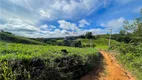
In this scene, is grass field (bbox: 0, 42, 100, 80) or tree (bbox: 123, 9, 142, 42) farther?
tree (bbox: 123, 9, 142, 42)

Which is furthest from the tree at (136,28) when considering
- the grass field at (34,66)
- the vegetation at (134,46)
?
the grass field at (34,66)

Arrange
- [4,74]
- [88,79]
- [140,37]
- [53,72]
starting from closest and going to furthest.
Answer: [4,74] < [53,72] < [88,79] < [140,37]

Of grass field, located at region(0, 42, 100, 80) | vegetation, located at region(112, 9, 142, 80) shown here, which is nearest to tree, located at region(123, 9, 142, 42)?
vegetation, located at region(112, 9, 142, 80)

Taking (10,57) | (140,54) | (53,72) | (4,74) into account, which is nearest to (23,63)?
(10,57)

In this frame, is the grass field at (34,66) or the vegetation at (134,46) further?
the vegetation at (134,46)

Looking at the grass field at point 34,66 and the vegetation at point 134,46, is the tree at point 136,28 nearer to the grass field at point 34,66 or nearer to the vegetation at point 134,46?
the vegetation at point 134,46

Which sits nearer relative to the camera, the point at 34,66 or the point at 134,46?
the point at 34,66

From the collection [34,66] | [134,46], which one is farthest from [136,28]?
[34,66]

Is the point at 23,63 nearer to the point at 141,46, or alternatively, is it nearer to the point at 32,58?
the point at 32,58

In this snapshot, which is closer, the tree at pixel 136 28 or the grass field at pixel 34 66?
the grass field at pixel 34 66

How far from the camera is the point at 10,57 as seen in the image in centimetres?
500

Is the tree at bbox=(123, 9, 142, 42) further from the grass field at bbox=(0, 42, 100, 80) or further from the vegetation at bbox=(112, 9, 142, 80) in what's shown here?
the grass field at bbox=(0, 42, 100, 80)

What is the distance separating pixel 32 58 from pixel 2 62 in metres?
1.25

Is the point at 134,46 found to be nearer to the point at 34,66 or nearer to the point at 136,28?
the point at 136,28
